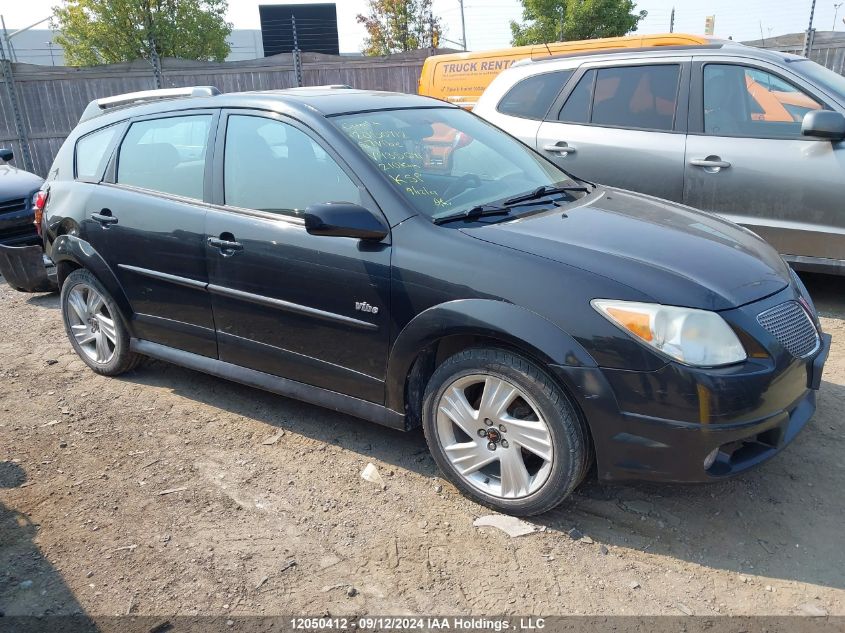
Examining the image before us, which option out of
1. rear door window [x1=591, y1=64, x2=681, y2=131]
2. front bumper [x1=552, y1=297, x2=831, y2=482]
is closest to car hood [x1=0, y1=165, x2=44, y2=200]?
rear door window [x1=591, y1=64, x2=681, y2=131]

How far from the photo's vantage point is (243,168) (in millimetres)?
3656

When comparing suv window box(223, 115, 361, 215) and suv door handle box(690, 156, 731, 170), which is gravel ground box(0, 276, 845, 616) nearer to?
suv window box(223, 115, 361, 215)

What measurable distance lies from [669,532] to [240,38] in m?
50.6

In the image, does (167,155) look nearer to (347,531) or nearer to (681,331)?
(347,531)

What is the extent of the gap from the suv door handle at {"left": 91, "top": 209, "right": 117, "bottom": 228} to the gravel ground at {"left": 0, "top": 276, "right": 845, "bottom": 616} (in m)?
1.18

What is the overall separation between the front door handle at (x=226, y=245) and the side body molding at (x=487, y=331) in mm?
1018

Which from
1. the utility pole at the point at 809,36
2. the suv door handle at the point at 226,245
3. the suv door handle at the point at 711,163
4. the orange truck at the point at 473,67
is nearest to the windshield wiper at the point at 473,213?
the suv door handle at the point at 226,245

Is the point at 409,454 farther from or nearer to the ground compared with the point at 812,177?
nearer to the ground

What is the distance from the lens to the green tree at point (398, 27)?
1159 inches

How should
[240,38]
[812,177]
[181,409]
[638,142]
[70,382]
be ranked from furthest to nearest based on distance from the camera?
[240,38] → [638,142] → [812,177] → [70,382] → [181,409]

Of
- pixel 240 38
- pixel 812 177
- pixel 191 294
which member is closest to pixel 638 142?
pixel 812 177

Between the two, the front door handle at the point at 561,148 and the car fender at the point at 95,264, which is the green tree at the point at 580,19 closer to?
the front door handle at the point at 561,148

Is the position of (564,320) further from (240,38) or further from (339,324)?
(240,38)

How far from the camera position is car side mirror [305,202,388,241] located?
3.00 metres
